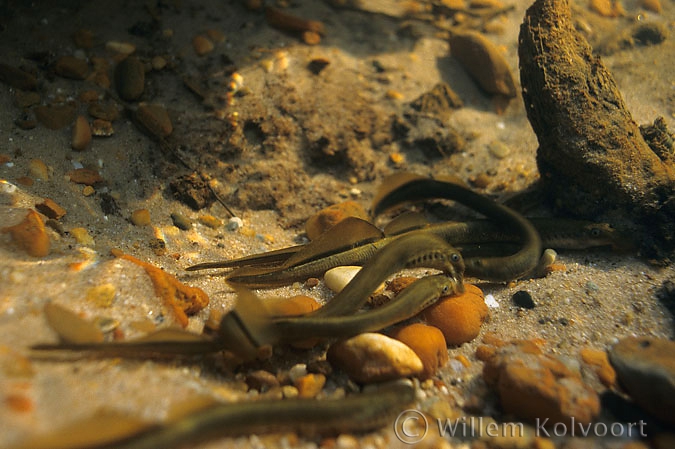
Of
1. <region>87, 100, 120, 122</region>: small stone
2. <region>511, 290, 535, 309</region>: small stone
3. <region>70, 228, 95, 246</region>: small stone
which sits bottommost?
<region>70, 228, 95, 246</region>: small stone

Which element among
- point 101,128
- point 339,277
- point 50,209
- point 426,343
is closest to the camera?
point 426,343

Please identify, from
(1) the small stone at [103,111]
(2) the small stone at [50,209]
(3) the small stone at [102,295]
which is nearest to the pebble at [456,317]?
(3) the small stone at [102,295]

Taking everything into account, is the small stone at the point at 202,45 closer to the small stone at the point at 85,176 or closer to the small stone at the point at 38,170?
the small stone at the point at 85,176

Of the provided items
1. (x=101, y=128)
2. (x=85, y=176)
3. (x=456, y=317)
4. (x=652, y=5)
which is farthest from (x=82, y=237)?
(x=652, y=5)

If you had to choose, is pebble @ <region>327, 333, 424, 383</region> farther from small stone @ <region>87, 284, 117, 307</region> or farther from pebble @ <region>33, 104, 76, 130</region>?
pebble @ <region>33, 104, 76, 130</region>

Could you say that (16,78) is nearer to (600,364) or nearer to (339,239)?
(339,239)

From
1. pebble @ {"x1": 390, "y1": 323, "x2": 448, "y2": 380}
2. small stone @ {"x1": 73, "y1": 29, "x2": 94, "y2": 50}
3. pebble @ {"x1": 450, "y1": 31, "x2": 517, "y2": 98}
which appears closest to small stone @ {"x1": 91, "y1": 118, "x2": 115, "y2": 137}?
small stone @ {"x1": 73, "y1": 29, "x2": 94, "y2": 50}
